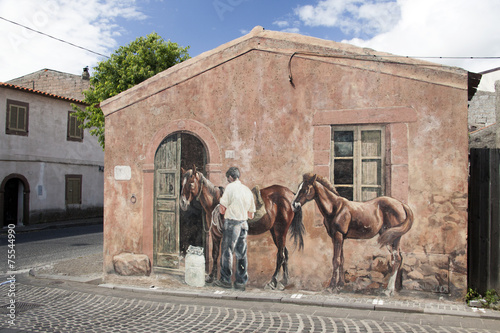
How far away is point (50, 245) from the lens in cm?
1432

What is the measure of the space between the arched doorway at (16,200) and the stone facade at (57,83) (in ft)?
26.1

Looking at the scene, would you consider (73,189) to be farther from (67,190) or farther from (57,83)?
(57,83)

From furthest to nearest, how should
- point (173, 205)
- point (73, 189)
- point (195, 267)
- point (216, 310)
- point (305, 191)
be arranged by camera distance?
point (73, 189)
point (173, 205)
point (195, 267)
point (305, 191)
point (216, 310)

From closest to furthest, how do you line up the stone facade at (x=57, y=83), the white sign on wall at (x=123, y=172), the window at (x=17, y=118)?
the white sign on wall at (x=123, y=172) → the window at (x=17, y=118) → the stone facade at (x=57, y=83)

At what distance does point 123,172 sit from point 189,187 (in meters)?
1.50

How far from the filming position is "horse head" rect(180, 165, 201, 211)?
8141mm

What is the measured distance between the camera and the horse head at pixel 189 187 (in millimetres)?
8141

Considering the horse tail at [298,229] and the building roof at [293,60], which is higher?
the building roof at [293,60]

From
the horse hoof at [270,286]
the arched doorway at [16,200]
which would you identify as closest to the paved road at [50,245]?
the arched doorway at [16,200]

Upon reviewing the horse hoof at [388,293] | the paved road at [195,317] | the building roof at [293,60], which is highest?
the building roof at [293,60]

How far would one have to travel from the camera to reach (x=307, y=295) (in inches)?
287

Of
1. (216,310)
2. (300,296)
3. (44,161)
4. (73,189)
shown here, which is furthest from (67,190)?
(300,296)

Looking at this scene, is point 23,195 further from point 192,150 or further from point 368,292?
point 368,292

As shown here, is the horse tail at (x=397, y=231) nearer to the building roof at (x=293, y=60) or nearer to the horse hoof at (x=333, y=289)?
the horse hoof at (x=333, y=289)
